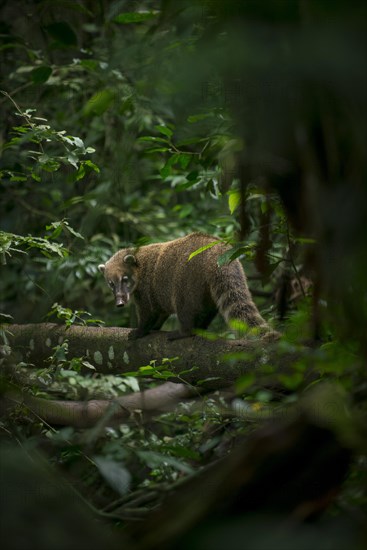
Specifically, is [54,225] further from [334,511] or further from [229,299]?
[334,511]

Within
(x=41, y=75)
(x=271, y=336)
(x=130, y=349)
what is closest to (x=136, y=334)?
(x=130, y=349)

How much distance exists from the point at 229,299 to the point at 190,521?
308cm

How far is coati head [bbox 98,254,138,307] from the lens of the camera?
5328mm

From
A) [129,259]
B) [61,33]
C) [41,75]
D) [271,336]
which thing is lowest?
[129,259]

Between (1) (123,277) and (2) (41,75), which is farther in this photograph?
(1) (123,277)

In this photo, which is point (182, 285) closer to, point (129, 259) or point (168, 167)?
point (129, 259)

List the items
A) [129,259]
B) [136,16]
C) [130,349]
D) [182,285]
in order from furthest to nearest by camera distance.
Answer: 1. [129,259]
2. [182,285]
3. [130,349]
4. [136,16]

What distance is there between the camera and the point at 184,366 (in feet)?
12.6

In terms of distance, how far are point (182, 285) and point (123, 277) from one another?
3.02 feet

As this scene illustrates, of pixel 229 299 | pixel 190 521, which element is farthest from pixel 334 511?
pixel 229 299

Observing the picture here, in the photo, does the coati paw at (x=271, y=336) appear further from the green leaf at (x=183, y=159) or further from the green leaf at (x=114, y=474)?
the green leaf at (x=114, y=474)

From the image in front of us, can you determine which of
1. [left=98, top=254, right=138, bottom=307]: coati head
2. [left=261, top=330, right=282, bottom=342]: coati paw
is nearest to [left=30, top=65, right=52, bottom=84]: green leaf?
[left=261, top=330, right=282, bottom=342]: coati paw

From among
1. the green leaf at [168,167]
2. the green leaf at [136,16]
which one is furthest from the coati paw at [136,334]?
the green leaf at [136,16]

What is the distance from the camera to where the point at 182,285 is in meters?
4.67
